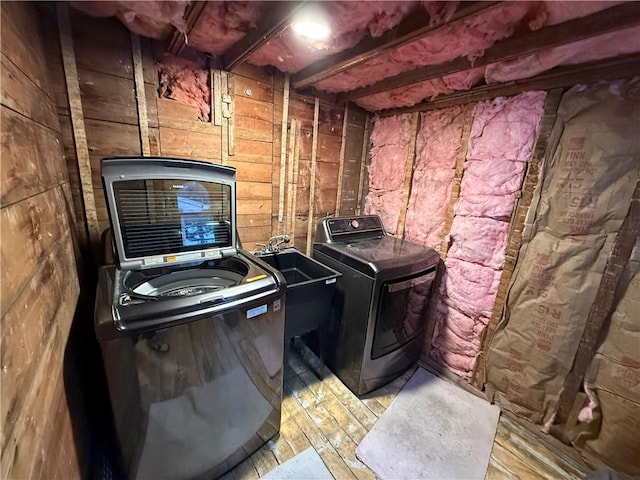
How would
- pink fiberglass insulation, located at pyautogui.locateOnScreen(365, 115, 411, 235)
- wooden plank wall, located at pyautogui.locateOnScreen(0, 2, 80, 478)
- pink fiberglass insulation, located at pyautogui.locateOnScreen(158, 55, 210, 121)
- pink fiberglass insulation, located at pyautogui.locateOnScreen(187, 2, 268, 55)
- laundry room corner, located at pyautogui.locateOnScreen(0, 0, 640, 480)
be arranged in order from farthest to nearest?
pink fiberglass insulation, located at pyautogui.locateOnScreen(365, 115, 411, 235) < pink fiberglass insulation, located at pyautogui.locateOnScreen(158, 55, 210, 121) < pink fiberglass insulation, located at pyautogui.locateOnScreen(187, 2, 268, 55) < laundry room corner, located at pyautogui.locateOnScreen(0, 0, 640, 480) < wooden plank wall, located at pyautogui.locateOnScreen(0, 2, 80, 478)

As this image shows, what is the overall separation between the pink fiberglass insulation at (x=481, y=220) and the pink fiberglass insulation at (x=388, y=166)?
0.55m

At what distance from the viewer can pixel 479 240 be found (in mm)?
1868

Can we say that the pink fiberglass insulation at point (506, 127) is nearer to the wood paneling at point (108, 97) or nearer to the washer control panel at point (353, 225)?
the washer control panel at point (353, 225)

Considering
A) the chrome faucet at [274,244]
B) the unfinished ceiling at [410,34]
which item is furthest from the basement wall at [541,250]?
the chrome faucet at [274,244]

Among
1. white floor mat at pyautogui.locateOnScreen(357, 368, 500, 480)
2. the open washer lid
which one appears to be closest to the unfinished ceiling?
the open washer lid

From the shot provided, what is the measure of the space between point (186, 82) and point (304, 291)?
4.90 feet

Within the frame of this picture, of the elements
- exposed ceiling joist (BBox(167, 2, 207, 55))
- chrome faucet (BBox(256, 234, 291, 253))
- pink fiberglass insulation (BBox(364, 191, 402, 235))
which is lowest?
chrome faucet (BBox(256, 234, 291, 253))

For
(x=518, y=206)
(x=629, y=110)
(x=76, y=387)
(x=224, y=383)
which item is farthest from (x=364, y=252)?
(x=76, y=387)

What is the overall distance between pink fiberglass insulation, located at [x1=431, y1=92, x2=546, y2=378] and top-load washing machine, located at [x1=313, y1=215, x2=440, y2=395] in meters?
0.21

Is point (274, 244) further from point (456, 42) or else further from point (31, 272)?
point (456, 42)

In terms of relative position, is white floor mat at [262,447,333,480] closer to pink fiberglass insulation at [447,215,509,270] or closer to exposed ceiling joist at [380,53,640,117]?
pink fiberglass insulation at [447,215,509,270]

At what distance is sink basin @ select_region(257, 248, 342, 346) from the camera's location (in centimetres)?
165

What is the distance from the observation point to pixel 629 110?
128cm

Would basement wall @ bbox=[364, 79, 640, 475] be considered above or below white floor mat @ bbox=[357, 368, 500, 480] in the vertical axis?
above
